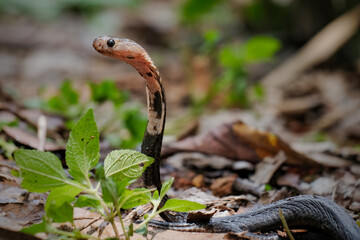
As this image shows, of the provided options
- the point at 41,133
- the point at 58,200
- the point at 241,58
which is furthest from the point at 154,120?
the point at 241,58

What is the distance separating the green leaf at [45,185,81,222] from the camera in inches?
70.3

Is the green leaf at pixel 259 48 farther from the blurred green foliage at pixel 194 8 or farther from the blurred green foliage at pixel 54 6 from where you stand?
the blurred green foliage at pixel 54 6

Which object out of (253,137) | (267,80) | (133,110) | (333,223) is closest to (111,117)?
(133,110)

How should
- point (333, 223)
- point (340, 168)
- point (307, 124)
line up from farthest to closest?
point (307, 124) < point (340, 168) < point (333, 223)

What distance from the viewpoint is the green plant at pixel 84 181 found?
71.0 inches

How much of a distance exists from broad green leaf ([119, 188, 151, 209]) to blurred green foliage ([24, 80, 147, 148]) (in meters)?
1.74

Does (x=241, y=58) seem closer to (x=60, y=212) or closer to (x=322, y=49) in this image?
(x=322, y=49)

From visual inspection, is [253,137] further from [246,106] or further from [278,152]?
[246,106]

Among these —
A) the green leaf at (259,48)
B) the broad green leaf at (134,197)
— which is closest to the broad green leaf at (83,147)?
the broad green leaf at (134,197)

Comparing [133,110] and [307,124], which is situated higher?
[133,110]

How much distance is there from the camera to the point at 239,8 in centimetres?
1051

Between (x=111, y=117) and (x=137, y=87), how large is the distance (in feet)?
12.2

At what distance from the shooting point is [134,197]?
201 centimetres

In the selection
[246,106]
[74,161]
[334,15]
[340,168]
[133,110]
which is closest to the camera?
[74,161]
